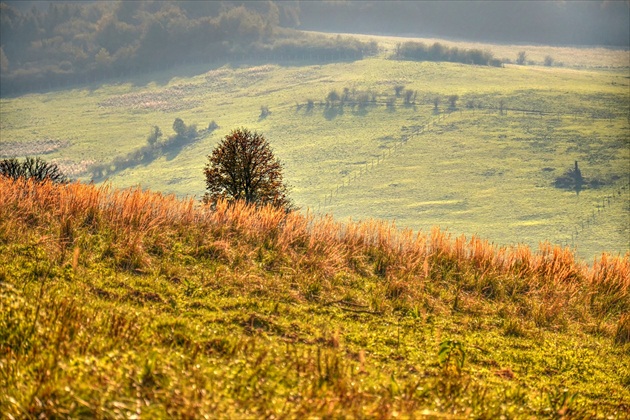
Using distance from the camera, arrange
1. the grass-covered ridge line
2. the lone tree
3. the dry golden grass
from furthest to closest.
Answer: the lone tree
the dry golden grass
the grass-covered ridge line

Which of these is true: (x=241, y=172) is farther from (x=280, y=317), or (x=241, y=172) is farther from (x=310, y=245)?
(x=280, y=317)

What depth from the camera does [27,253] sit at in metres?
13.9

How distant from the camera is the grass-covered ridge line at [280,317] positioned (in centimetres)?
734

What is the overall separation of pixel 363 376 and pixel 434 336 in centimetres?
447

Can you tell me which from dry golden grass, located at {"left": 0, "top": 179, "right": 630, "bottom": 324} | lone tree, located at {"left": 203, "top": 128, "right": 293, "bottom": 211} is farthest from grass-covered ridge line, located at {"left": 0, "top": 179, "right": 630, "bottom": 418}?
lone tree, located at {"left": 203, "top": 128, "right": 293, "bottom": 211}

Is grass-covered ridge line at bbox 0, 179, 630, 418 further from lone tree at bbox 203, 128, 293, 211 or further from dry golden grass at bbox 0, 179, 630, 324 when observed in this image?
lone tree at bbox 203, 128, 293, 211

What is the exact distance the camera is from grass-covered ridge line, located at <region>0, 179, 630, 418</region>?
734cm

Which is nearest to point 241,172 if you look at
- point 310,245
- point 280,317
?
point 310,245

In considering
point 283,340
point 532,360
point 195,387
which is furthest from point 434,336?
point 195,387

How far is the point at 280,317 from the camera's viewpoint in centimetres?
1266

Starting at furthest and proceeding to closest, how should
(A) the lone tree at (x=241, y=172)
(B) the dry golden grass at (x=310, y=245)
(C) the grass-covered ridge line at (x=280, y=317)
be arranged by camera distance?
(A) the lone tree at (x=241, y=172) → (B) the dry golden grass at (x=310, y=245) → (C) the grass-covered ridge line at (x=280, y=317)

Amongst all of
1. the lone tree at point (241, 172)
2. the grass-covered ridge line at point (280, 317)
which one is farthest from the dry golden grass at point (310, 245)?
the lone tree at point (241, 172)

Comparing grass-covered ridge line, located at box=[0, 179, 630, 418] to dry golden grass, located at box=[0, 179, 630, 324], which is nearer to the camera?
grass-covered ridge line, located at box=[0, 179, 630, 418]

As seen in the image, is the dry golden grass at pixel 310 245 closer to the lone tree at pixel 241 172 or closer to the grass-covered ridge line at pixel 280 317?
the grass-covered ridge line at pixel 280 317
